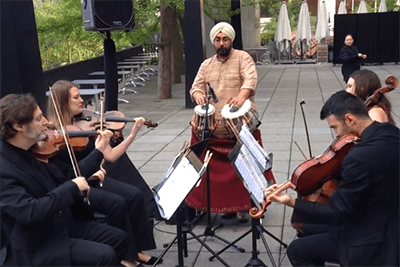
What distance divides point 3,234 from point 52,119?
1154 millimetres

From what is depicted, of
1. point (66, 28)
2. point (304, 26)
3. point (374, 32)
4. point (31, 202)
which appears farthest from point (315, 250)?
point (304, 26)

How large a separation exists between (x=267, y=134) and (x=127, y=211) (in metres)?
4.78

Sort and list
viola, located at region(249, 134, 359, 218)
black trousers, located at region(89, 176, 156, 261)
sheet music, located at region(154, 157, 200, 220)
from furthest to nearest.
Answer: black trousers, located at region(89, 176, 156, 261)
sheet music, located at region(154, 157, 200, 220)
viola, located at region(249, 134, 359, 218)

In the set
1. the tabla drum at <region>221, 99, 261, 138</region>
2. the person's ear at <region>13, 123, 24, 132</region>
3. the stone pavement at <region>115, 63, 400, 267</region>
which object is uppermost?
the person's ear at <region>13, 123, 24, 132</region>

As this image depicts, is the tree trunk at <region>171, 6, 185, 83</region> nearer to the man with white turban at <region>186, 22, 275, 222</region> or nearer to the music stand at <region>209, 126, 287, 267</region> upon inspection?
the man with white turban at <region>186, 22, 275, 222</region>

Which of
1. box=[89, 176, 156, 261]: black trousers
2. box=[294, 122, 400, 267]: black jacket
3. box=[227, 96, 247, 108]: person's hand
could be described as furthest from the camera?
box=[227, 96, 247, 108]: person's hand

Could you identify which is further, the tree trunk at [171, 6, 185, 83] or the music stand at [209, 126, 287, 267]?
→ the tree trunk at [171, 6, 185, 83]

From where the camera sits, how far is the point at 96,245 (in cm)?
316

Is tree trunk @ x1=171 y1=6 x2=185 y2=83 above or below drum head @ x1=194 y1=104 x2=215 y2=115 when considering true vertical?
below

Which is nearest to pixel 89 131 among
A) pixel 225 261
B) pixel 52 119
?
pixel 52 119

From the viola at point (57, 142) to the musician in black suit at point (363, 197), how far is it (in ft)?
4.69

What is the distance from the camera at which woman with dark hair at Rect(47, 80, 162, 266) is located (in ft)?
12.9

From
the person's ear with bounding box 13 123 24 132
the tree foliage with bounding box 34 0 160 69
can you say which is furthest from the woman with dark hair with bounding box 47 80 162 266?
the tree foliage with bounding box 34 0 160 69

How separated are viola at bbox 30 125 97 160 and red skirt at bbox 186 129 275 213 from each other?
127cm
